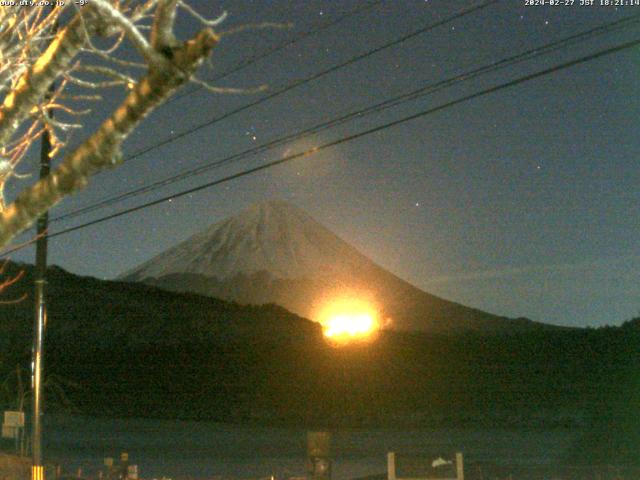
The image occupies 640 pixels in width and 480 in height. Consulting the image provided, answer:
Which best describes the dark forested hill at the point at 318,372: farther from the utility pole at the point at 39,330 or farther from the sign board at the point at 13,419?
the utility pole at the point at 39,330

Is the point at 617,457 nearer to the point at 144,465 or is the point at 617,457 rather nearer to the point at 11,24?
the point at 144,465

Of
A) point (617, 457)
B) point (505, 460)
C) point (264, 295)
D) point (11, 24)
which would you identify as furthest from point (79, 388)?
point (264, 295)

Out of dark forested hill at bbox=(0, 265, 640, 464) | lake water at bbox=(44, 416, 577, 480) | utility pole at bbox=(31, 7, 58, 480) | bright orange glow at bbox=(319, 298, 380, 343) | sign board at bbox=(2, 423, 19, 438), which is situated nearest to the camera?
utility pole at bbox=(31, 7, 58, 480)

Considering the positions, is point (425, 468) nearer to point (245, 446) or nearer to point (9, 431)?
point (9, 431)

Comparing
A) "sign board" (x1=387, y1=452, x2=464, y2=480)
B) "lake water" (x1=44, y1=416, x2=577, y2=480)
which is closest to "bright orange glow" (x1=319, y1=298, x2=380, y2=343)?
"sign board" (x1=387, y1=452, x2=464, y2=480)

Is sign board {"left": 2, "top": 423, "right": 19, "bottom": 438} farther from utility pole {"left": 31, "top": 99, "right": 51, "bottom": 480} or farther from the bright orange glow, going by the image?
the bright orange glow

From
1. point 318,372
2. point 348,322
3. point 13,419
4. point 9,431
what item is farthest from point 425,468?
point 318,372

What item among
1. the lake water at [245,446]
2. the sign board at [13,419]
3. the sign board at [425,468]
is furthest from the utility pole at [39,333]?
the lake water at [245,446]

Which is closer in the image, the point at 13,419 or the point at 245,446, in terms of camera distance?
the point at 13,419
